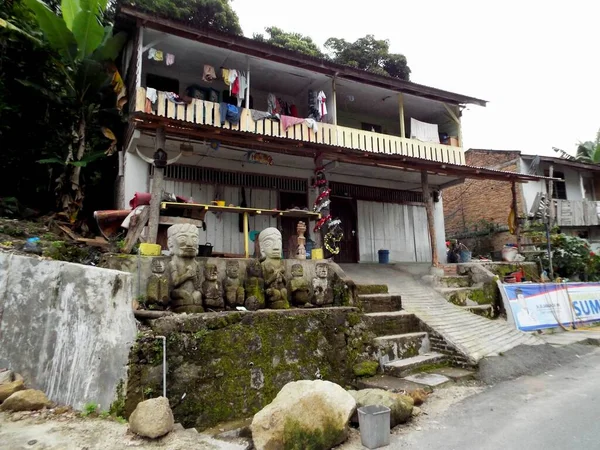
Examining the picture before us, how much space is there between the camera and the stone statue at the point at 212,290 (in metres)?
5.81

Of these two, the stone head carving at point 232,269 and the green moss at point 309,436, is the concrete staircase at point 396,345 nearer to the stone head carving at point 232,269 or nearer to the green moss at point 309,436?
the green moss at point 309,436

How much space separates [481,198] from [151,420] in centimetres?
1918

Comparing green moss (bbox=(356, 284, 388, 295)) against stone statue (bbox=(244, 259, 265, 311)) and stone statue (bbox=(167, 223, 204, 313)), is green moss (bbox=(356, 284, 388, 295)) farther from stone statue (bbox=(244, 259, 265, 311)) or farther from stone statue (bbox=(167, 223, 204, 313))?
stone statue (bbox=(167, 223, 204, 313))

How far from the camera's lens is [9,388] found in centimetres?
461

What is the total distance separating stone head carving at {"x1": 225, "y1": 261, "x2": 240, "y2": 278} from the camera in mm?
6241

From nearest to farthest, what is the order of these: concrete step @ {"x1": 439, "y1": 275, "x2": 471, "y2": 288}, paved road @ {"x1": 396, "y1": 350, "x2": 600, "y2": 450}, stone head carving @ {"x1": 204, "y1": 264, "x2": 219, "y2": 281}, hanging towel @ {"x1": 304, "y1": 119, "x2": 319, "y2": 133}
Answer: paved road @ {"x1": 396, "y1": 350, "x2": 600, "y2": 450}
stone head carving @ {"x1": 204, "y1": 264, "x2": 219, "y2": 281}
concrete step @ {"x1": 439, "y1": 275, "x2": 471, "y2": 288}
hanging towel @ {"x1": 304, "y1": 119, "x2": 319, "y2": 133}

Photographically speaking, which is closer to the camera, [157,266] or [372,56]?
[157,266]

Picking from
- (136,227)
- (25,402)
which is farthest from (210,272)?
(25,402)

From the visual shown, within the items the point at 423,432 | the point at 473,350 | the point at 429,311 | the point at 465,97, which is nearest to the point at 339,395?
the point at 423,432

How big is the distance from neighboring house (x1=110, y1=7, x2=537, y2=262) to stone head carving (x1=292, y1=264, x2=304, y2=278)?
9.82 feet

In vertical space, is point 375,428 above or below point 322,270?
below

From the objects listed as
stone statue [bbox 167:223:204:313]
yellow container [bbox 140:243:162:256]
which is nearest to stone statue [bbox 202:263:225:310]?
stone statue [bbox 167:223:204:313]

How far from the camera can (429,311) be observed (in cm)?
874

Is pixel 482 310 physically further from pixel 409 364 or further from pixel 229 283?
pixel 229 283
